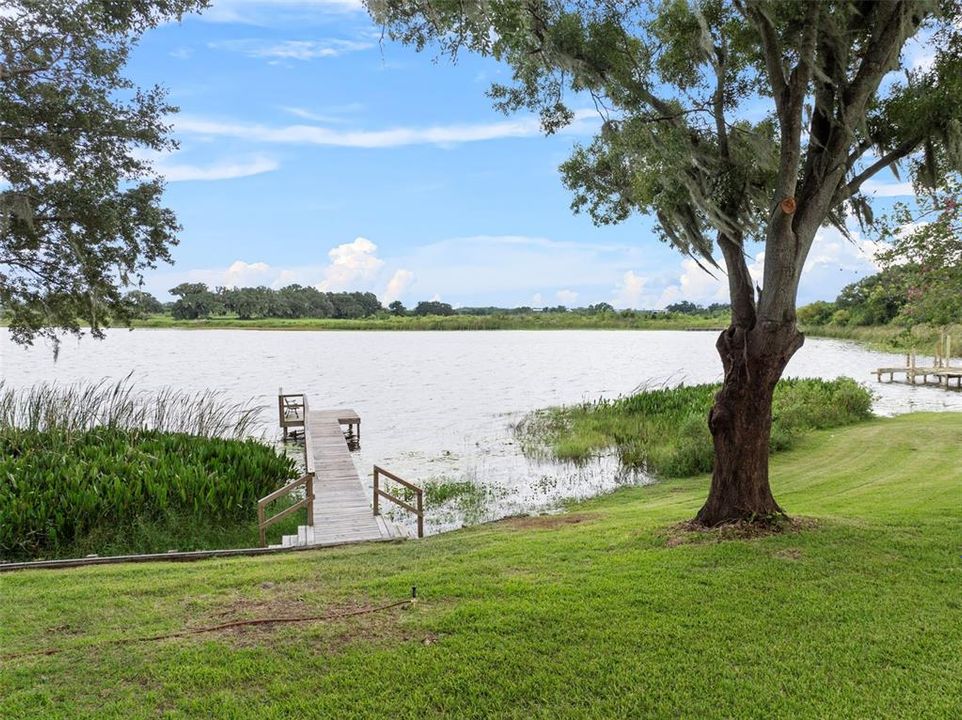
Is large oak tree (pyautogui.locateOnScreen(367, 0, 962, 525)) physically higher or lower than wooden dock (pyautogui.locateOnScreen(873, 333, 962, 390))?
higher

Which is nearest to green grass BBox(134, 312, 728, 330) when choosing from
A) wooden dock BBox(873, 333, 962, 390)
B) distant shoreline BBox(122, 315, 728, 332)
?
distant shoreline BBox(122, 315, 728, 332)

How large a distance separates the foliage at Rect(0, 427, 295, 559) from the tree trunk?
9018mm

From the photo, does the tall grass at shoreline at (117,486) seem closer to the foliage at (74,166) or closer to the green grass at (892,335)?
the foliage at (74,166)

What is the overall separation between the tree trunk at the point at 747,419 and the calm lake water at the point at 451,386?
6.42 meters

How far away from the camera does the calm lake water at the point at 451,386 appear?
15992 millimetres

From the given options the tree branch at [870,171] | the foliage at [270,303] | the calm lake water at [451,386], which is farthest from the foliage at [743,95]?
the foliage at [270,303]

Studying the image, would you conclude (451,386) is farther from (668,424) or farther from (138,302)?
(138,302)

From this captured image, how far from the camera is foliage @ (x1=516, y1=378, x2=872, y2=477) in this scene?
15875mm

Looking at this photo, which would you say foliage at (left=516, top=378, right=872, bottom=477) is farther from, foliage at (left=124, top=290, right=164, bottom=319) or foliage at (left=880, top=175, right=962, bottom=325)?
foliage at (left=124, top=290, right=164, bottom=319)

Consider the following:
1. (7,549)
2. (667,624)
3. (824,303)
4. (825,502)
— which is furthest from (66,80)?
(824,303)

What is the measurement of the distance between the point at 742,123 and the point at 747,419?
3.77 meters

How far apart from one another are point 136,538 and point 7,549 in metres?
1.75

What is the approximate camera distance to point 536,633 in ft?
14.2

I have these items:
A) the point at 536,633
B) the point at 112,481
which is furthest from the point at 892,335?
Result: the point at 112,481
